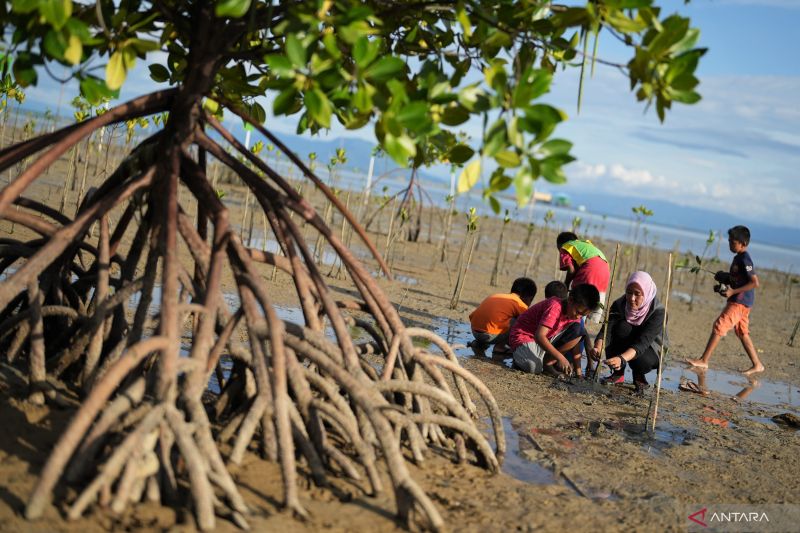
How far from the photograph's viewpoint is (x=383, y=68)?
10.2 ft

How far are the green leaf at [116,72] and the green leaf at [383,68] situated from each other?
1.11 meters

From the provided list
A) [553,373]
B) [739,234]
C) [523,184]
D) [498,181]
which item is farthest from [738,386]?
[523,184]

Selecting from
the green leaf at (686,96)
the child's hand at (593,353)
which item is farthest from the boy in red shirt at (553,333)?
the green leaf at (686,96)

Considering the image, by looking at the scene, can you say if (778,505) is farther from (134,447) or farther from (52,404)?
(52,404)

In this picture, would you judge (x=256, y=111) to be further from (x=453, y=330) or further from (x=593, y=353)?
(x=453, y=330)

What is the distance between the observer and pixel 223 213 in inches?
153

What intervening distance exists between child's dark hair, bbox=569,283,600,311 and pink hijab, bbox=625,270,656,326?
24.9 inches

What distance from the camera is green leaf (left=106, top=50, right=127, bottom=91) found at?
3281 mm

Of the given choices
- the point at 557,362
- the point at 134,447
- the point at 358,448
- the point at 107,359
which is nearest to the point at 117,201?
the point at 107,359

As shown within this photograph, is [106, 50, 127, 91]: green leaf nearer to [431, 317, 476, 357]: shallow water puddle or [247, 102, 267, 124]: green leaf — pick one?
[247, 102, 267, 124]: green leaf

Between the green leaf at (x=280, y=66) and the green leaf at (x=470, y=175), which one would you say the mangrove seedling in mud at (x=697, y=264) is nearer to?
the green leaf at (x=470, y=175)

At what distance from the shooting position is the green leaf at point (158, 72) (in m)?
4.76

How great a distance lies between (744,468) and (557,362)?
8.59ft

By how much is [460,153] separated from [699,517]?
250 centimetres
